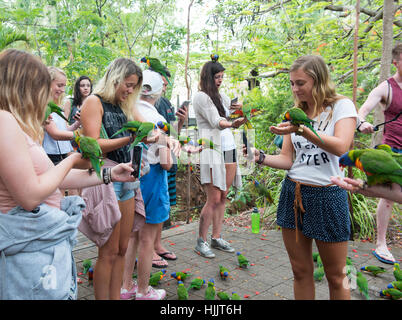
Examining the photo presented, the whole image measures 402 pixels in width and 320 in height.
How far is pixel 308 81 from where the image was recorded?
7.13ft

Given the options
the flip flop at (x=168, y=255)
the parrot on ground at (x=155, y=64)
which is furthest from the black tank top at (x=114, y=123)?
the flip flop at (x=168, y=255)

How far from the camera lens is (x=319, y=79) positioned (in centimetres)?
216

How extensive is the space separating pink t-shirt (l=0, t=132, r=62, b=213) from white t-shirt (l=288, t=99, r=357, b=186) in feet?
5.29

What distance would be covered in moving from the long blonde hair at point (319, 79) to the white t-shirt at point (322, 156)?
60 mm

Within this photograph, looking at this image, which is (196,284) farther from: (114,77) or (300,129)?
(114,77)

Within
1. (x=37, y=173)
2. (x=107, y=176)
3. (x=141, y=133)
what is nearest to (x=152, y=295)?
(x=107, y=176)

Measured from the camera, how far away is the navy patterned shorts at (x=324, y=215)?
2084mm

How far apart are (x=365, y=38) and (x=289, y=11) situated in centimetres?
157

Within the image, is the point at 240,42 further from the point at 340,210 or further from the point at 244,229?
the point at 340,210

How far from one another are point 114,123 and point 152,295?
5.43ft

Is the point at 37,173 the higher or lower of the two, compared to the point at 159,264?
higher

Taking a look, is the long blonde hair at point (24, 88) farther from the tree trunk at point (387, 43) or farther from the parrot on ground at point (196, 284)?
the tree trunk at point (387, 43)

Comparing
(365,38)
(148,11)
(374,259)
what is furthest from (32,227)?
(148,11)

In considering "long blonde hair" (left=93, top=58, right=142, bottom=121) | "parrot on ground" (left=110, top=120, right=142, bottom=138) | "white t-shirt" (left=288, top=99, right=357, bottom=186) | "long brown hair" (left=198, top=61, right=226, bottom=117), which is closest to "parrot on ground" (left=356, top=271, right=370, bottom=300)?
"white t-shirt" (left=288, top=99, right=357, bottom=186)
